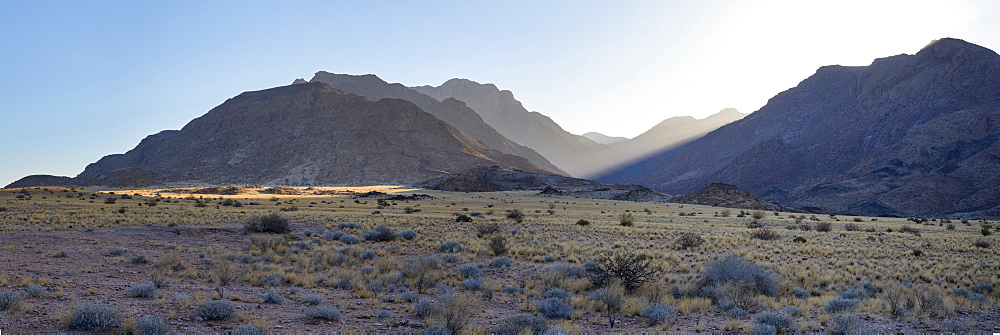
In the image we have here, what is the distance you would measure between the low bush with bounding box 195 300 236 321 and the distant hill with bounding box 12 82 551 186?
109 meters

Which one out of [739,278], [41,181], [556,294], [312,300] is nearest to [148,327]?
[312,300]

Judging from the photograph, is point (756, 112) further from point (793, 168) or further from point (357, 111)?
point (357, 111)

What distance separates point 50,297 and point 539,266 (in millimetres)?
12055

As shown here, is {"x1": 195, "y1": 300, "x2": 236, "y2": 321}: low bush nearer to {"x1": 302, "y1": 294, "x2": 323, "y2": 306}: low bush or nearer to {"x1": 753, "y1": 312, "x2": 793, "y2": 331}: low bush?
{"x1": 302, "y1": 294, "x2": 323, "y2": 306}: low bush

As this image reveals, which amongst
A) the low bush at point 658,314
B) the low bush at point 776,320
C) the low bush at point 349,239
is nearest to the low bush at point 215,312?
the low bush at point 658,314

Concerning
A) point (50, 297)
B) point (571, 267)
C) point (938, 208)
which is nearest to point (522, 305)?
point (571, 267)

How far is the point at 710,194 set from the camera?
273 feet

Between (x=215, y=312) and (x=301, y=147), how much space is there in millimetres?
127857

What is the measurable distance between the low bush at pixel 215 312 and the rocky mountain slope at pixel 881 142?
302 ft

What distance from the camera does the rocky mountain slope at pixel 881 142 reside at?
88938 mm

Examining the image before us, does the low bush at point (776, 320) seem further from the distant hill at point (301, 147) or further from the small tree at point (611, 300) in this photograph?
the distant hill at point (301, 147)

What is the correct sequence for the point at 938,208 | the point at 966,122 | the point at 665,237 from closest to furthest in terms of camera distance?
the point at 665,237, the point at 938,208, the point at 966,122

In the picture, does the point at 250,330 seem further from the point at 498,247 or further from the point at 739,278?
the point at 498,247

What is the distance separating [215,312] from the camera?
29.8 ft
